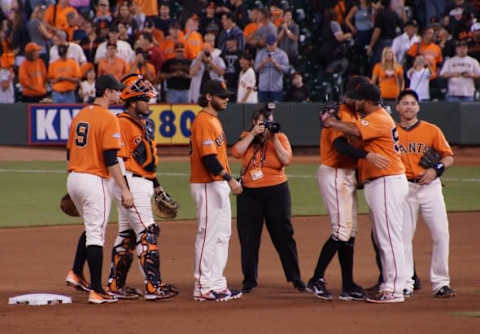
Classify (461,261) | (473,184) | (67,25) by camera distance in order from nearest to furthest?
(461,261) < (473,184) < (67,25)

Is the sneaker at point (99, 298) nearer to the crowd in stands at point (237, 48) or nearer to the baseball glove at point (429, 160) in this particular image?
the baseball glove at point (429, 160)

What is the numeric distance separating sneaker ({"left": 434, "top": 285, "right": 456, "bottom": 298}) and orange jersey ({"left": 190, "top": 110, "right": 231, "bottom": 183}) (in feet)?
7.31

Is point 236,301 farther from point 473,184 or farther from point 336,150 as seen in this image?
point 473,184

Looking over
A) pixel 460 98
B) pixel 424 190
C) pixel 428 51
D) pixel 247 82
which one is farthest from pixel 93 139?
pixel 460 98

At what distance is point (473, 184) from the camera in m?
18.7

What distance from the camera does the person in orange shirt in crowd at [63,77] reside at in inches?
897

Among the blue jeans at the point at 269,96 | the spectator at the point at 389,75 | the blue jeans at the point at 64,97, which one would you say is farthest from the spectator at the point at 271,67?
the blue jeans at the point at 64,97

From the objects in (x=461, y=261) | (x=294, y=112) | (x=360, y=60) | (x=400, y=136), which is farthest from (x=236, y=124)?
(x=400, y=136)

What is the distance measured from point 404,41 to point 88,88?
7358 mm

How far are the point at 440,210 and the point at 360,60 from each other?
16.0 metres

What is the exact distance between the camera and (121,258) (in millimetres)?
9281

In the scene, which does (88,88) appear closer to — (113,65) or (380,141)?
(113,65)

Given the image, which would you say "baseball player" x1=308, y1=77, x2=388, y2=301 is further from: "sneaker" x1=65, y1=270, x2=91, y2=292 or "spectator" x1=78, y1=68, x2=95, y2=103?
"spectator" x1=78, y1=68, x2=95, y2=103

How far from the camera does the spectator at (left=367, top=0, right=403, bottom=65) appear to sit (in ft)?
78.5
